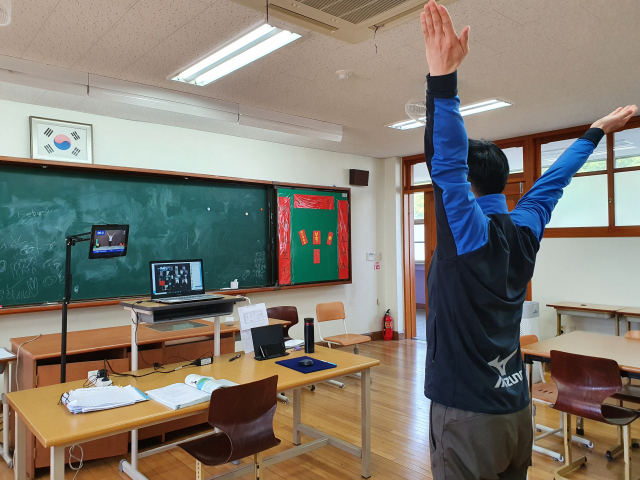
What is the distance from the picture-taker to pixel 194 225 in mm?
5375

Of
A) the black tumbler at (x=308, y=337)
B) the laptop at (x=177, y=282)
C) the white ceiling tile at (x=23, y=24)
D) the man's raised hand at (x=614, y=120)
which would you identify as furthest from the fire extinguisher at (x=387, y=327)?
the man's raised hand at (x=614, y=120)

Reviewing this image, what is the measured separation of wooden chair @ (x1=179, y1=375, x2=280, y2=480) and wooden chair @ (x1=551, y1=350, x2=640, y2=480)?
1.89 meters

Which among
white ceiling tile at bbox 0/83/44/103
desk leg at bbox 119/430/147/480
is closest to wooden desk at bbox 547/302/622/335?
desk leg at bbox 119/430/147/480

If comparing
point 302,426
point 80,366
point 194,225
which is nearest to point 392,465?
point 302,426

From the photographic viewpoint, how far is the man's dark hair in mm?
1134

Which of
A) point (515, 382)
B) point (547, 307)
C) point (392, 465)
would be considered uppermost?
point (515, 382)

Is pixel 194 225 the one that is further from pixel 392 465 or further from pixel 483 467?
pixel 483 467

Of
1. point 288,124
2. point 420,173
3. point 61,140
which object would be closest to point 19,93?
point 61,140

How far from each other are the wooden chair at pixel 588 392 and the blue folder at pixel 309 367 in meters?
1.49

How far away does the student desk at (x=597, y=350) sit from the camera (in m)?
2.97

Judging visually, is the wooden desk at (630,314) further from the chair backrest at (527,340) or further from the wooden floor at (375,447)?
the chair backrest at (527,340)

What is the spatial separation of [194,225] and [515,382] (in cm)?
472

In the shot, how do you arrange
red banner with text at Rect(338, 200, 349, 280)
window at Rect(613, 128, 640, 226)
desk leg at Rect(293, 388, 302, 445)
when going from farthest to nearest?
1. red banner with text at Rect(338, 200, 349, 280)
2. window at Rect(613, 128, 640, 226)
3. desk leg at Rect(293, 388, 302, 445)

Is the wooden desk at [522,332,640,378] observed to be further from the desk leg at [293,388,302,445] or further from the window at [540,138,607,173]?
the window at [540,138,607,173]
